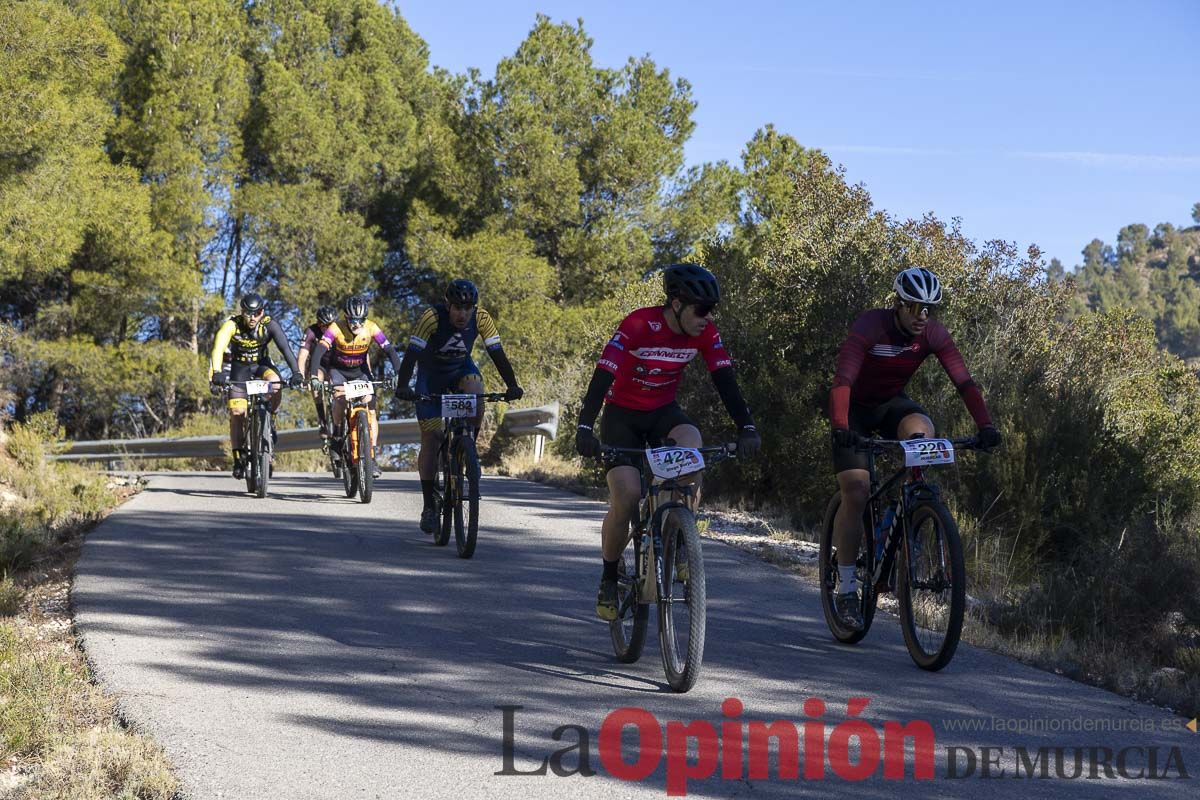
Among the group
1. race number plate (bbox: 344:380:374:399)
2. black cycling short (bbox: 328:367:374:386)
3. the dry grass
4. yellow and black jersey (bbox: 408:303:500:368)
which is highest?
yellow and black jersey (bbox: 408:303:500:368)

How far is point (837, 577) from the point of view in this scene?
732 centimetres

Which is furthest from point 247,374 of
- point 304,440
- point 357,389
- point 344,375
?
point 304,440

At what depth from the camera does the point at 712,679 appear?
6.38 metres

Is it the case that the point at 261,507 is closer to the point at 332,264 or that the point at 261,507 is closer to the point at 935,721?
the point at 935,721

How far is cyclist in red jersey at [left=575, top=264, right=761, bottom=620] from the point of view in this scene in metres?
→ 6.49

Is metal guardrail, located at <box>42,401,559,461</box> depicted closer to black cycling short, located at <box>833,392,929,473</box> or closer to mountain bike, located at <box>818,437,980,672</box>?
black cycling short, located at <box>833,392,929,473</box>

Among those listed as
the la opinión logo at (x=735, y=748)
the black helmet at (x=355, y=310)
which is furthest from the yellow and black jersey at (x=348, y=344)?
the la opinión logo at (x=735, y=748)

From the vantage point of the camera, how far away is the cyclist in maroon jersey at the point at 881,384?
6.92 meters

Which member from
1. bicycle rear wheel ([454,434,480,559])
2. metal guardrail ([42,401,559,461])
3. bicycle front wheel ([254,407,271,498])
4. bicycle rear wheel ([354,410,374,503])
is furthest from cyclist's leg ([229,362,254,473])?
bicycle rear wheel ([454,434,480,559])

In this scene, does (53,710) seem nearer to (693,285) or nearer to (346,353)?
(693,285)

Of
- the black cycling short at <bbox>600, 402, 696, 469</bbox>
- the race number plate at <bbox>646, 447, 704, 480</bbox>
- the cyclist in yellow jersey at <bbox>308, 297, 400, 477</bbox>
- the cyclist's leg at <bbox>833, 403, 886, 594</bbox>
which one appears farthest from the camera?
the cyclist in yellow jersey at <bbox>308, 297, 400, 477</bbox>

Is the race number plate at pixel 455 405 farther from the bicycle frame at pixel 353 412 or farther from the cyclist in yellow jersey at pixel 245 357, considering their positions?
the cyclist in yellow jersey at pixel 245 357

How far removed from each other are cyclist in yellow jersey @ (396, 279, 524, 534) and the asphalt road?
85cm

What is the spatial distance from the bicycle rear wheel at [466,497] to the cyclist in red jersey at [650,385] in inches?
118
